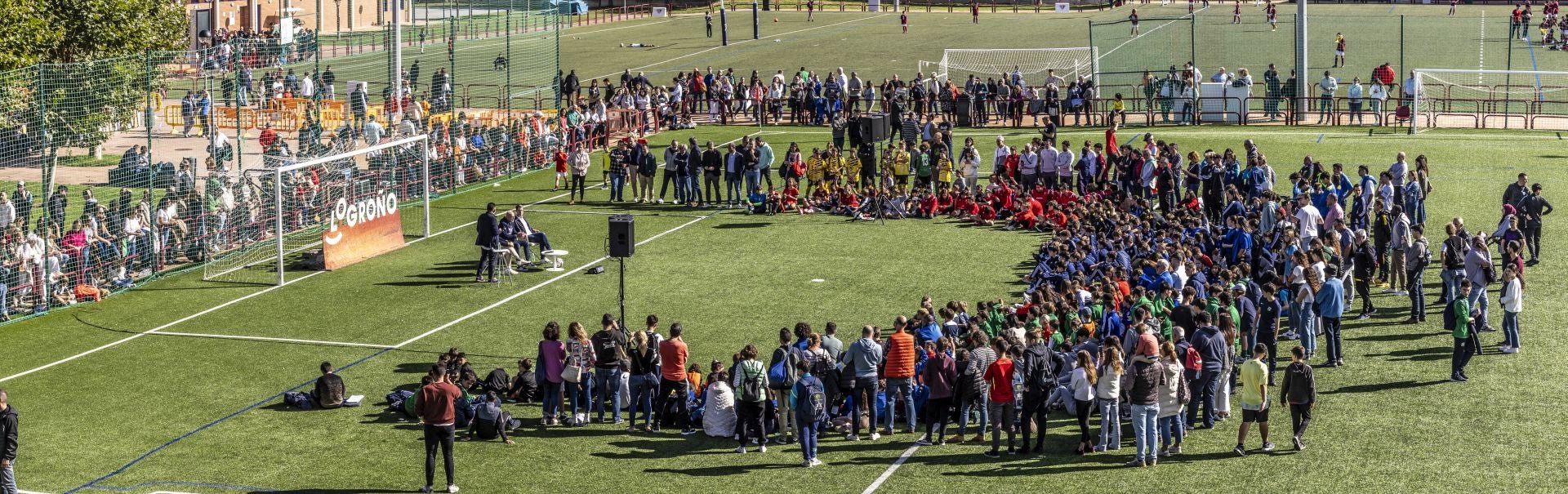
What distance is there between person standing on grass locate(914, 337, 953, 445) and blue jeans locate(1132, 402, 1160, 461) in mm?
2147

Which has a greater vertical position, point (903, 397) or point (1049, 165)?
point (1049, 165)

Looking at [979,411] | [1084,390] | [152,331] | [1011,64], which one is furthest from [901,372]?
[1011,64]

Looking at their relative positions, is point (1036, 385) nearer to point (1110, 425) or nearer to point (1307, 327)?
point (1110, 425)

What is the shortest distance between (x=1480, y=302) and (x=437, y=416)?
15.2 meters

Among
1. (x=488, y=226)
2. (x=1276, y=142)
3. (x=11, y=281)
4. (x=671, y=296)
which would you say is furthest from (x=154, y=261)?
(x=1276, y=142)

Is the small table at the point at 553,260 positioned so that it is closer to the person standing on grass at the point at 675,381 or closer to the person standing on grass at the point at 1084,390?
the person standing on grass at the point at 675,381

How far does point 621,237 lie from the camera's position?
22.1 m

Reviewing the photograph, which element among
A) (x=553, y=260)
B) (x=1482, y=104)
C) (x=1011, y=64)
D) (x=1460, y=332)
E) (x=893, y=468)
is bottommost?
(x=893, y=468)

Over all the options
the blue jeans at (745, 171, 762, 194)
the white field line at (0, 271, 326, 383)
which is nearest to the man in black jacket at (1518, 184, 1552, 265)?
the blue jeans at (745, 171, 762, 194)

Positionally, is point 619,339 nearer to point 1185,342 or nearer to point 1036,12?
point 1185,342

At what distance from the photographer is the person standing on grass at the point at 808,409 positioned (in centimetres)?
1759

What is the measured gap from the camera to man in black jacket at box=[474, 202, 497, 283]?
89.6 ft

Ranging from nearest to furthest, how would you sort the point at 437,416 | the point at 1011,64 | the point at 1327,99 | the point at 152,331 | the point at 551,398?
1. the point at 437,416
2. the point at 551,398
3. the point at 152,331
4. the point at 1327,99
5. the point at 1011,64

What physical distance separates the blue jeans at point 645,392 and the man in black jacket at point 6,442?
672cm
